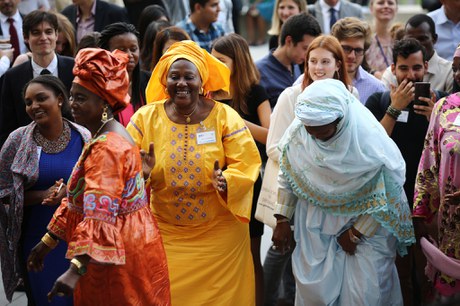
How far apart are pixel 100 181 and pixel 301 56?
3521 mm

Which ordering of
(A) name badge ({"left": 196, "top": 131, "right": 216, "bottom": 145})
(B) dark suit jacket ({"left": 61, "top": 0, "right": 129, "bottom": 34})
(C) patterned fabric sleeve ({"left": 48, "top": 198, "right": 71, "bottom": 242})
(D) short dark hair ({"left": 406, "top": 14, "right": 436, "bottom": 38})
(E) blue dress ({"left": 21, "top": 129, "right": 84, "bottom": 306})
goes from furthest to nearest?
(B) dark suit jacket ({"left": 61, "top": 0, "right": 129, "bottom": 34}), (D) short dark hair ({"left": 406, "top": 14, "right": 436, "bottom": 38}), (E) blue dress ({"left": 21, "top": 129, "right": 84, "bottom": 306}), (A) name badge ({"left": 196, "top": 131, "right": 216, "bottom": 145}), (C) patterned fabric sleeve ({"left": 48, "top": 198, "right": 71, "bottom": 242})

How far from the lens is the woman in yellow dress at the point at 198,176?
205 inches

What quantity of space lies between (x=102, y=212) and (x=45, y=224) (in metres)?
1.72

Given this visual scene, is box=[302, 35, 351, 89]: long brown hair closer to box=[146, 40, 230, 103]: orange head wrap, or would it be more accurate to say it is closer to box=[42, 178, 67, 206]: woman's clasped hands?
box=[146, 40, 230, 103]: orange head wrap

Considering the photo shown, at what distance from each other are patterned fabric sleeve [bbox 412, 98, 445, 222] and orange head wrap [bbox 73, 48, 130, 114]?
6.34ft

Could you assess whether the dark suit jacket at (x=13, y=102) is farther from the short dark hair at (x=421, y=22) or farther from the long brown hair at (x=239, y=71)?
the short dark hair at (x=421, y=22)

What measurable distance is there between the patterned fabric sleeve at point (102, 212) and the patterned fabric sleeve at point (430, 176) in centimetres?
207

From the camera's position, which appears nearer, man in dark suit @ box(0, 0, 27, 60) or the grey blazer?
man in dark suit @ box(0, 0, 27, 60)

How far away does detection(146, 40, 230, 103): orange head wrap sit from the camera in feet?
17.3

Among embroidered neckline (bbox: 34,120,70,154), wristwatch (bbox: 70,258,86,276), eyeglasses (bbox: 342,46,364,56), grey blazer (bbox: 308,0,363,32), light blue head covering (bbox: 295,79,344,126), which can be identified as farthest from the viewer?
grey blazer (bbox: 308,0,363,32)

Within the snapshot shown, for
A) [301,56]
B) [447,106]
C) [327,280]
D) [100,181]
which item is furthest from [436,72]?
[100,181]

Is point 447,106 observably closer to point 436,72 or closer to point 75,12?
point 436,72

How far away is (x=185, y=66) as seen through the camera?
520cm

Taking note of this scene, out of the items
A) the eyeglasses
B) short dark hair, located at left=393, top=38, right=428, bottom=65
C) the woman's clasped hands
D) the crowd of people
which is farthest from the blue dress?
the eyeglasses
